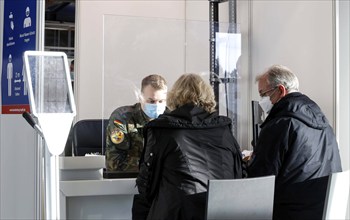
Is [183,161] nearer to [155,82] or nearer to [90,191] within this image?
[90,191]

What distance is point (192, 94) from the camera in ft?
9.53

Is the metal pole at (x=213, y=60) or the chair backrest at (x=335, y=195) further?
the metal pole at (x=213, y=60)

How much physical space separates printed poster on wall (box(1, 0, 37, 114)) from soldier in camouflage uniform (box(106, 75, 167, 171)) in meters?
0.56

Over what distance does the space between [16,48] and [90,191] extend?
0.93 meters

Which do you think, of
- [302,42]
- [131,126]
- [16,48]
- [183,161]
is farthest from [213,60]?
[183,161]

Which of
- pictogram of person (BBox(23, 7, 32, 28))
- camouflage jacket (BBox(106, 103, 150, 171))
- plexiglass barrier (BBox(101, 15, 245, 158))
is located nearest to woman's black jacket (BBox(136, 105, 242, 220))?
camouflage jacket (BBox(106, 103, 150, 171))

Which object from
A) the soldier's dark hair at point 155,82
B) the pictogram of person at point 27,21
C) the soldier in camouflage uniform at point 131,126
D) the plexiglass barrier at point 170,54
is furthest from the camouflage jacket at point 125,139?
the pictogram of person at point 27,21

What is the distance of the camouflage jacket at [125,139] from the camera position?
11.3 ft

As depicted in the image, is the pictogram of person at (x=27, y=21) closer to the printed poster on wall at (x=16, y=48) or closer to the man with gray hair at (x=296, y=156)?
the printed poster on wall at (x=16, y=48)

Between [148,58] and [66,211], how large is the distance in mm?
1830

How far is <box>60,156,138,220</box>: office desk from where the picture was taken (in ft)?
10.1

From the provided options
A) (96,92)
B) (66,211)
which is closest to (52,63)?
(66,211)

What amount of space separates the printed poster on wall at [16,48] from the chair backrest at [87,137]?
1.40 m

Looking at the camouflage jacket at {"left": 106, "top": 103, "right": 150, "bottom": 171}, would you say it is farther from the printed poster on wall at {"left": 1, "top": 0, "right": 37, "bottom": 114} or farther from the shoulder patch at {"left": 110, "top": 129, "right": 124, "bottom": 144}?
the printed poster on wall at {"left": 1, "top": 0, "right": 37, "bottom": 114}
